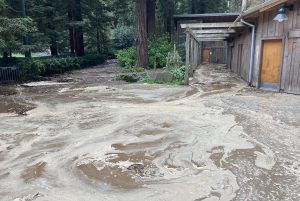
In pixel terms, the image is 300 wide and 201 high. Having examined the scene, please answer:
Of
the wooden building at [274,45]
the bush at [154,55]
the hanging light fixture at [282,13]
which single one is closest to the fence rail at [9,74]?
the bush at [154,55]

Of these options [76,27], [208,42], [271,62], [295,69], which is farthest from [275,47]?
[208,42]

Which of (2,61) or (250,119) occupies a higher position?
(2,61)

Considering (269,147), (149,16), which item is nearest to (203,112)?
(269,147)

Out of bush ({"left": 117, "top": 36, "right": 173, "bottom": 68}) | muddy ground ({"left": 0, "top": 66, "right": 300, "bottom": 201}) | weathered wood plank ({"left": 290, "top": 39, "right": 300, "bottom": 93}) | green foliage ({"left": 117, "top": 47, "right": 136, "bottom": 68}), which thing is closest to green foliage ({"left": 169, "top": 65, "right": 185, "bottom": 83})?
bush ({"left": 117, "top": 36, "right": 173, "bottom": 68})

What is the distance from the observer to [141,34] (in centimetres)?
1762

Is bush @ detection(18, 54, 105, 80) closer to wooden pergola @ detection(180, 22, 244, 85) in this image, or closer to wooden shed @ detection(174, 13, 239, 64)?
wooden pergola @ detection(180, 22, 244, 85)

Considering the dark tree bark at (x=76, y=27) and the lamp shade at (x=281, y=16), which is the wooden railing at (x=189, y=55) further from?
the dark tree bark at (x=76, y=27)

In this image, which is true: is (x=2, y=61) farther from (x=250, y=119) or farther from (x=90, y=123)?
(x=250, y=119)

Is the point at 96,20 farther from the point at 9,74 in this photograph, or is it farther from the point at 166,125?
the point at 166,125

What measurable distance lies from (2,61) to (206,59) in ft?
66.6

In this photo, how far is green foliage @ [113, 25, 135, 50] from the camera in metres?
35.9

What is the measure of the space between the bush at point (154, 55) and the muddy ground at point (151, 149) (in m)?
9.35

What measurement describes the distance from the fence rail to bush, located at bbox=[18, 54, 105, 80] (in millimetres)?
268

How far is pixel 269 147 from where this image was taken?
5406 millimetres
